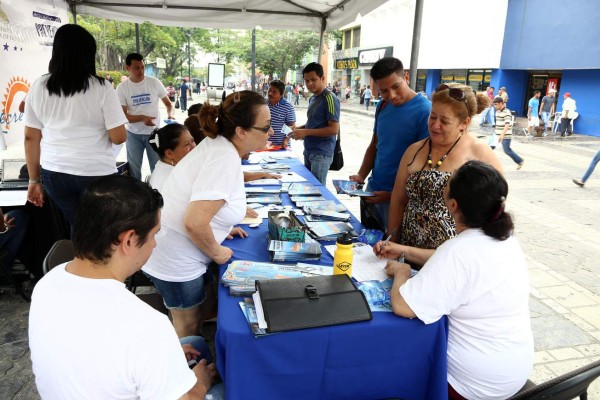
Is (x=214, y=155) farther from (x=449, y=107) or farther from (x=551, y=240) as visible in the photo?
(x=551, y=240)

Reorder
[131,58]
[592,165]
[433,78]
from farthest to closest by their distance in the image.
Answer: [433,78], [592,165], [131,58]

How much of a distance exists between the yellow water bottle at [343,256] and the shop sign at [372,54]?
75.0 feet

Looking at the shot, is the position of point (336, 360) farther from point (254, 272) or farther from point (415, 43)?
point (415, 43)

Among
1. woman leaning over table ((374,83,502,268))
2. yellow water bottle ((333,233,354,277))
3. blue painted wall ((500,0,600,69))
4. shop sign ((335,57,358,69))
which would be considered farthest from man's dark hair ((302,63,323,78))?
shop sign ((335,57,358,69))

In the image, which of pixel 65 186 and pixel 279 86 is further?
pixel 279 86

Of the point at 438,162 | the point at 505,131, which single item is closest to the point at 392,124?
the point at 438,162

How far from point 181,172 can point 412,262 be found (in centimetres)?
110

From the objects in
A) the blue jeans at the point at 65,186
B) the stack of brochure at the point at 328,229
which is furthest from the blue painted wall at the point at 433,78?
the blue jeans at the point at 65,186


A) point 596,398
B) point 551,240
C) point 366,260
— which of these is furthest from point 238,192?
point 551,240

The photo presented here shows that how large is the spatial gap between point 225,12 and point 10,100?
106 inches

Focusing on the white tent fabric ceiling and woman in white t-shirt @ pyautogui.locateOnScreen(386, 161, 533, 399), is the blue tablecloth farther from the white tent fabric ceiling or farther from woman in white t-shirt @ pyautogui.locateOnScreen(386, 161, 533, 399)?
the white tent fabric ceiling

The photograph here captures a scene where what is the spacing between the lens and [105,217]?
98cm

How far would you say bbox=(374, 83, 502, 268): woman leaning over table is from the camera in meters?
2.00

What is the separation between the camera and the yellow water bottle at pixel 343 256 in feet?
5.17
